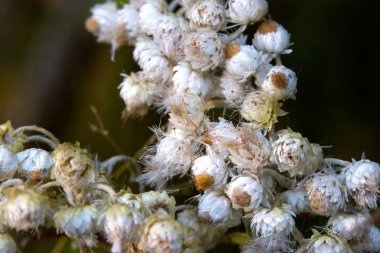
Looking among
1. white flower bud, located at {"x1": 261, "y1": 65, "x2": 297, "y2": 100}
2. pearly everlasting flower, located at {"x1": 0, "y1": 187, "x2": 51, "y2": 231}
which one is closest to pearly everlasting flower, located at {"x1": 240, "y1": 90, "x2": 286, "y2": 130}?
white flower bud, located at {"x1": 261, "y1": 65, "x2": 297, "y2": 100}

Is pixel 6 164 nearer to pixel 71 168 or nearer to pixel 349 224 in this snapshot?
pixel 71 168

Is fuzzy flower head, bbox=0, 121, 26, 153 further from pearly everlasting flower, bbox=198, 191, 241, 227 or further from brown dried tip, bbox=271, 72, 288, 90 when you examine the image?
brown dried tip, bbox=271, 72, 288, 90

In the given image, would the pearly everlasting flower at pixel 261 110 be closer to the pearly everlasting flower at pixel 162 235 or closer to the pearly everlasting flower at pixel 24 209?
the pearly everlasting flower at pixel 162 235

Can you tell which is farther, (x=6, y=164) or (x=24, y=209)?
(x=6, y=164)

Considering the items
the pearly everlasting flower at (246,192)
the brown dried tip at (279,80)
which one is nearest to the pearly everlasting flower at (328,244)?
the pearly everlasting flower at (246,192)

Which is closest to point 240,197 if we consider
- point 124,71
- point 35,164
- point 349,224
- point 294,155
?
point 294,155
